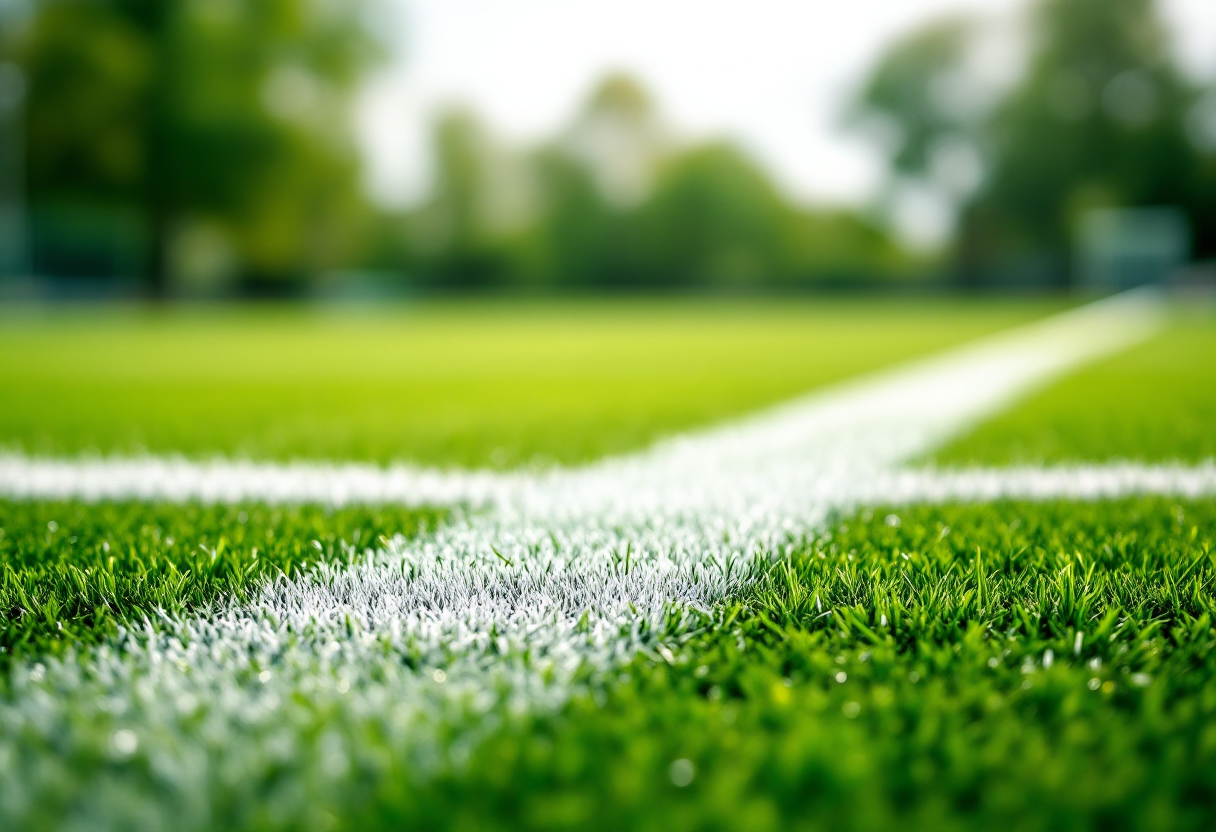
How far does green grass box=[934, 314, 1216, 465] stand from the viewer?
2879 mm

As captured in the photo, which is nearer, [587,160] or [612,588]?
[612,588]

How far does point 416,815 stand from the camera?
835 millimetres

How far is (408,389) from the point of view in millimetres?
5902

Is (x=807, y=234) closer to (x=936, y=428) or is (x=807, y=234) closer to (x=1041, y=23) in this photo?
(x=1041, y=23)

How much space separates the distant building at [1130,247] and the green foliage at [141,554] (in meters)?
28.3

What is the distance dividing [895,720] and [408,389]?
5.10 m

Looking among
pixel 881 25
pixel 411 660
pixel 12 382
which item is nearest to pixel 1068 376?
pixel 411 660

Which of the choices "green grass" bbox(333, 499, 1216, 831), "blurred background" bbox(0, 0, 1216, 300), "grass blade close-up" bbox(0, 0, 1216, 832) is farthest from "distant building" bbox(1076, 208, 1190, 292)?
"green grass" bbox(333, 499, 1216, 831)

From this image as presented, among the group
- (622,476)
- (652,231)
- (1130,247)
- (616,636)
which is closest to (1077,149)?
(1130,247)

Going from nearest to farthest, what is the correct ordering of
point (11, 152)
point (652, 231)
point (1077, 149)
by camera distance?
1. point (11, 152)
2. point (1077, 149)
3. point (652, 231)

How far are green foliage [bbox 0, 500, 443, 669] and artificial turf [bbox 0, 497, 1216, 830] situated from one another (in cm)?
38

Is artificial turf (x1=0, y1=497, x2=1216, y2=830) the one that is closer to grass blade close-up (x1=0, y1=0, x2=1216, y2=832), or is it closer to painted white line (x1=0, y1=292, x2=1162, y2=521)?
grass blade close-up (x1=0, y1=0, x2=1216, y2=832)

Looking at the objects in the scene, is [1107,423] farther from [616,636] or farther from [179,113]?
[179,113]

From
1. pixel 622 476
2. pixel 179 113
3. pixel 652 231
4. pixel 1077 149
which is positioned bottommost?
pixel 652 231
